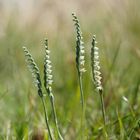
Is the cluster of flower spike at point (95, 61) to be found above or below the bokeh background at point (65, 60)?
below

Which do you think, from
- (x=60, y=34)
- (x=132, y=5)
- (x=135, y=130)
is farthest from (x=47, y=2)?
(x=135, y=130)

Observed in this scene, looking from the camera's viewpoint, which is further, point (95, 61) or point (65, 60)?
point (65, 60)

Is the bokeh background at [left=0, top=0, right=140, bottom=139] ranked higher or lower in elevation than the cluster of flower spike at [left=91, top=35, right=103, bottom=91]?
higher

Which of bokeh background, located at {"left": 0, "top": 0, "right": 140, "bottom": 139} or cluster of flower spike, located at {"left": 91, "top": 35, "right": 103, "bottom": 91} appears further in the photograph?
bokeh background, located at {"left": 0, "top": 0, "right": 140, "bottom": 139}

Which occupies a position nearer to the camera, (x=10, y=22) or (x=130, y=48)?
(x=130, y=48)

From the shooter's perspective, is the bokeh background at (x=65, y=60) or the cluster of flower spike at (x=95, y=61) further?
the bokeh background at (x=65, y=60)

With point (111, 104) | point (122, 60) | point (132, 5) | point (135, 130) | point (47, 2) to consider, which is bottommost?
point (135, 130)

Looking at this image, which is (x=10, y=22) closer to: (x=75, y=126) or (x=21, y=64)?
(x=21, y=64)

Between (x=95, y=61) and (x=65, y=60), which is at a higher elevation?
(x=65, y=60)
